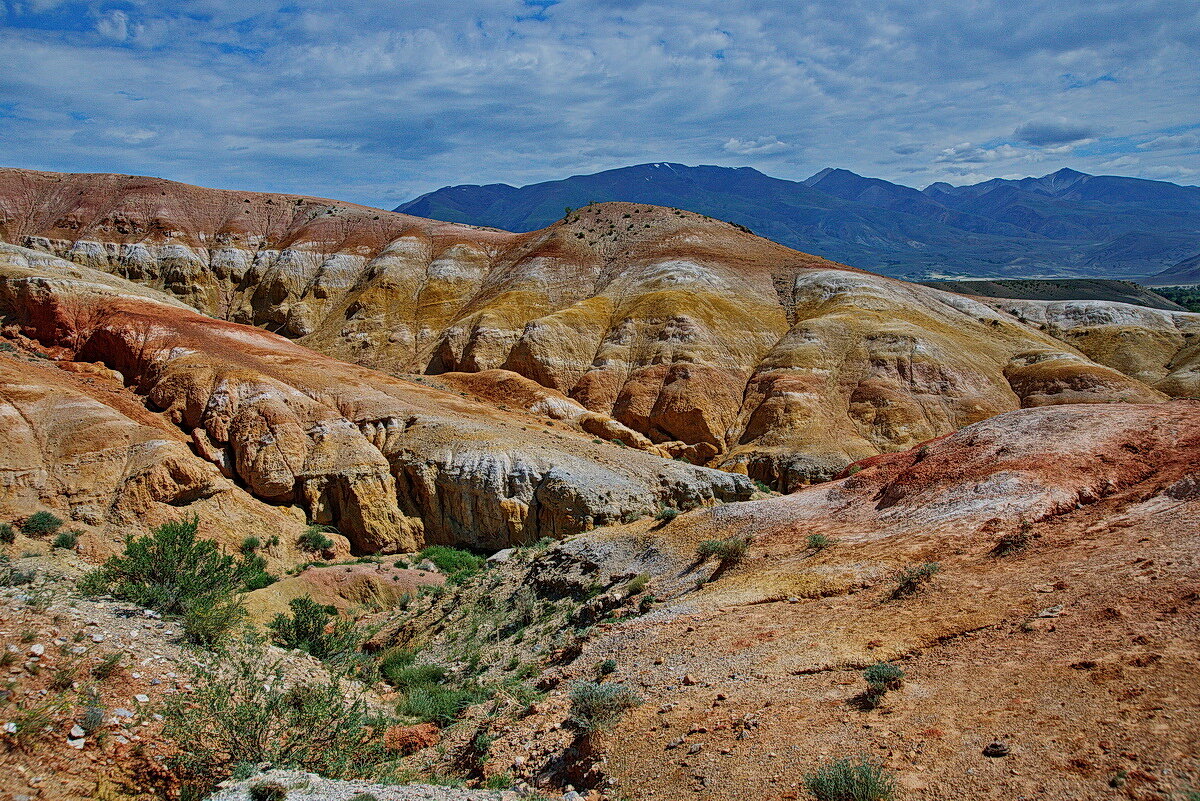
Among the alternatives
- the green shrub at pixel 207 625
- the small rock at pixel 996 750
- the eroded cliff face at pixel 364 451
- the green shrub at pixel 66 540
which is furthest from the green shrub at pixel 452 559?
the small rock at pixel 996 750

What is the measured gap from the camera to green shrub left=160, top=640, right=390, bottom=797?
939 centimetres

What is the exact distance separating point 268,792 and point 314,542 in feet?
71.6

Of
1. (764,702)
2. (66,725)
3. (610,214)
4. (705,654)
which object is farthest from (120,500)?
(610,214)

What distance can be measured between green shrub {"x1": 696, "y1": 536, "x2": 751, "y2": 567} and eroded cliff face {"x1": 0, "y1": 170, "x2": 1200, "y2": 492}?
25.3 m

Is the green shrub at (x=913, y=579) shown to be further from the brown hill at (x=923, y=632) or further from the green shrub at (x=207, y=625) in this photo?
the green shrub at (x=207, y=625)

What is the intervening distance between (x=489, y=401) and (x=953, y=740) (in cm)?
3933

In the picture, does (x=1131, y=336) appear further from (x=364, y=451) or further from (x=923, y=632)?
(x=364, y=451)

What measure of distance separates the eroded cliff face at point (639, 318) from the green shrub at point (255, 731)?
103 ft

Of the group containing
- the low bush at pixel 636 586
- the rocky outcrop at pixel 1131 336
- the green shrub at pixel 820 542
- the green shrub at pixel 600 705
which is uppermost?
the rocky outcrop at pixel 1131 336

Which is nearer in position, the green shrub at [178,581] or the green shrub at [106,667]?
the green shrub at [106,667]

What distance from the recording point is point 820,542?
1569 centimetres

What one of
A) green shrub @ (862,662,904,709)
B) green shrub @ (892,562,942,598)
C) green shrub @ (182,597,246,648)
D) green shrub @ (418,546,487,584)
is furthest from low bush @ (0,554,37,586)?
green shrub @ (892,562,942,598)

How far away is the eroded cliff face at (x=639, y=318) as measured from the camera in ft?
157

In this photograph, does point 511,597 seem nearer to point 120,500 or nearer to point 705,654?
point 705,654
